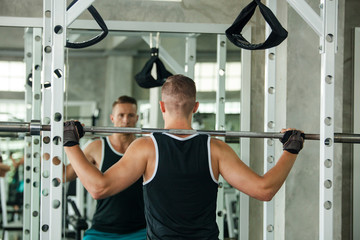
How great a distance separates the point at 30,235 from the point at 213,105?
195cm

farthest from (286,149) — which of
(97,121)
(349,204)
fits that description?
(97,121)

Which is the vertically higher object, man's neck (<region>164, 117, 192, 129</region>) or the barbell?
man's neck (<region>164, 117, 192, 129</region>)

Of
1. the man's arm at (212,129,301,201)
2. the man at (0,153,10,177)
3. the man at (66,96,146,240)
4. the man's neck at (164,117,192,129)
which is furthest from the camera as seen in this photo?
the man at (0,153,10,177)

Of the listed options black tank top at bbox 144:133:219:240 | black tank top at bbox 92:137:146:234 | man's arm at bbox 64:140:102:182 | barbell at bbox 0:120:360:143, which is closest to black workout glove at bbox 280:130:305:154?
barbell at bbox 0:120:360:143

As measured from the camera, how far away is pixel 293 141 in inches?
101

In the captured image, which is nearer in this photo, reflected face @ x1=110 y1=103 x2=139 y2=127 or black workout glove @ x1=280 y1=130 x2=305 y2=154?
black workout glove @ x1=280 y1=130 x2=305 y2=154

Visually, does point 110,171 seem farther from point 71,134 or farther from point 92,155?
point 92,155

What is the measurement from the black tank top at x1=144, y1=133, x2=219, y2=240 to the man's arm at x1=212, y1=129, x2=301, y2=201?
70 millimetres

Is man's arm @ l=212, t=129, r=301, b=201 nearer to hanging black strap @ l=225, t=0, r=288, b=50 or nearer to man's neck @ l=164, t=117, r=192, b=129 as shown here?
man's neck @ l=164, t=117, r=192, b=129

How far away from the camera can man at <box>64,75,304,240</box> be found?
2395mm

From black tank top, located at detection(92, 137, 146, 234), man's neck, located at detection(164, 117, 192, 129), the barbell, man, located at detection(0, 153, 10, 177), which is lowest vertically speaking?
black tank top, located at detection(92, 137, 146, 234)

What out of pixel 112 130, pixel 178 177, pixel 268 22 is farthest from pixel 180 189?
pixel 268 22

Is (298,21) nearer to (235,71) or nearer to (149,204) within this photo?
(235,71)

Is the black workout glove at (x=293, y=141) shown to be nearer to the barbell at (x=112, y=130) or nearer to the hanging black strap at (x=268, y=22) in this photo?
the barbell at (x=112, y=130)
